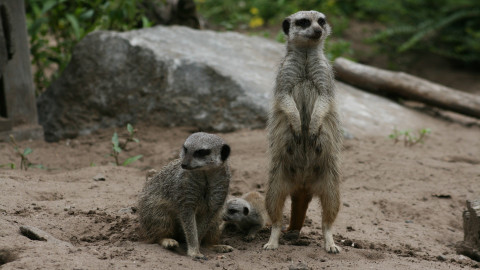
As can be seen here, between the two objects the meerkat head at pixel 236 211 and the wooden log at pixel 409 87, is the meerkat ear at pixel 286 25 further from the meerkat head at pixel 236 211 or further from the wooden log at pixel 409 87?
the wooden log at pixel 409 87

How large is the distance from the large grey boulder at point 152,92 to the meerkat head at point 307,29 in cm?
236

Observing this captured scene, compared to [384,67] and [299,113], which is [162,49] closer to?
[299,113]

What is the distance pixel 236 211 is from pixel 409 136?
2.81 metres

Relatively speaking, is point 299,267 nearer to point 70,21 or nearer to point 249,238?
point 249,238

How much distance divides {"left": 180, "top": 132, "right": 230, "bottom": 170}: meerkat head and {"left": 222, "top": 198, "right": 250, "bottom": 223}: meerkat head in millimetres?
654

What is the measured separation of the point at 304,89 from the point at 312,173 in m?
0.57

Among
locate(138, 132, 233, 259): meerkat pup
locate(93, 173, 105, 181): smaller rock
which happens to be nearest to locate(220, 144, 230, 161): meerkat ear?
locate(138, 132, 233, 259): meerkat pup

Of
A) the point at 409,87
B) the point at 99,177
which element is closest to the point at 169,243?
the point at 99,177

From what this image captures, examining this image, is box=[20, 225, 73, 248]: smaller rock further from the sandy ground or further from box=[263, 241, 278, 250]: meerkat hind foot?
box=[263, 241, 278, 250]: meerkat hind foot

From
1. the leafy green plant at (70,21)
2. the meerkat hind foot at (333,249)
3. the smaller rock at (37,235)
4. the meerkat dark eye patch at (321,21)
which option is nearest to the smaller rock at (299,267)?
the meerkat hind foot at (333,249)

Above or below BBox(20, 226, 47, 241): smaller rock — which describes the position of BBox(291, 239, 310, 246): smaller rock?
below

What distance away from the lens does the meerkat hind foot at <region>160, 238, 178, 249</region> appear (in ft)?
11.2

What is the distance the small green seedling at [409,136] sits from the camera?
19.8 feet

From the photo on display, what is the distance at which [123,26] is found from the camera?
732 cm
